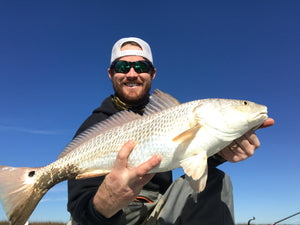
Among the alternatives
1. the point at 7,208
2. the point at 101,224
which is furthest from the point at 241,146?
the point at 7,208

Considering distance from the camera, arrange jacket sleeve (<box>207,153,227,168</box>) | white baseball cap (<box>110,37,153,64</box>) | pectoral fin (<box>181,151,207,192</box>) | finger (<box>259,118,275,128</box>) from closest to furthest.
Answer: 1. pectoral fin (<box>181,151,207,192</box>)
2. finger (<box>259,118,275,128</box>)
3. jacket sleeve (<box>207,153,227,168</box>)
4. white baseball cap (<box>110,37,153,64</box>)

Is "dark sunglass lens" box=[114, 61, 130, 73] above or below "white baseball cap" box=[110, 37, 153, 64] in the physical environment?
below

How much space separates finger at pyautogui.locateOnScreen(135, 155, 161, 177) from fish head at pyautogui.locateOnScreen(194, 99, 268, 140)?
78 centimetres

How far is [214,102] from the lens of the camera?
382 cm

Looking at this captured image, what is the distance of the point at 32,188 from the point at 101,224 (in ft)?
3.78

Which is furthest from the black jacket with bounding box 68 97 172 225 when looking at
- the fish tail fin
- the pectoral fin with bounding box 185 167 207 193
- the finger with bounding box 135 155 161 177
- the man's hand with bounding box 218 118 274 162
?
the man's hand with bounding box 218 118 274 162

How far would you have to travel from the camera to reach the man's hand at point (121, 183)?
3484 mm

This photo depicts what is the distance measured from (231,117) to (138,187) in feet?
5.41

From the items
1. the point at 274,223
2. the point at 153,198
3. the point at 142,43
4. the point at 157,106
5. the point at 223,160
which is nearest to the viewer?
the point at 157,106

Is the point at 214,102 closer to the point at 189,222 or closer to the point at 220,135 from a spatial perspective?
the point at 220,135

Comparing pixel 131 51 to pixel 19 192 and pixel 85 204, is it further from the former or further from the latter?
pixel 19 192

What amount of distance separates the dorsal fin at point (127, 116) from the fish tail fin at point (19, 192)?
0.55 m

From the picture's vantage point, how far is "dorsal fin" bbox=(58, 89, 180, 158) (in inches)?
159

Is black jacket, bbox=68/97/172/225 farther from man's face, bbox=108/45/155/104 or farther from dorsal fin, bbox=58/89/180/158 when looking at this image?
man's face, bbox=108/45/155/104
